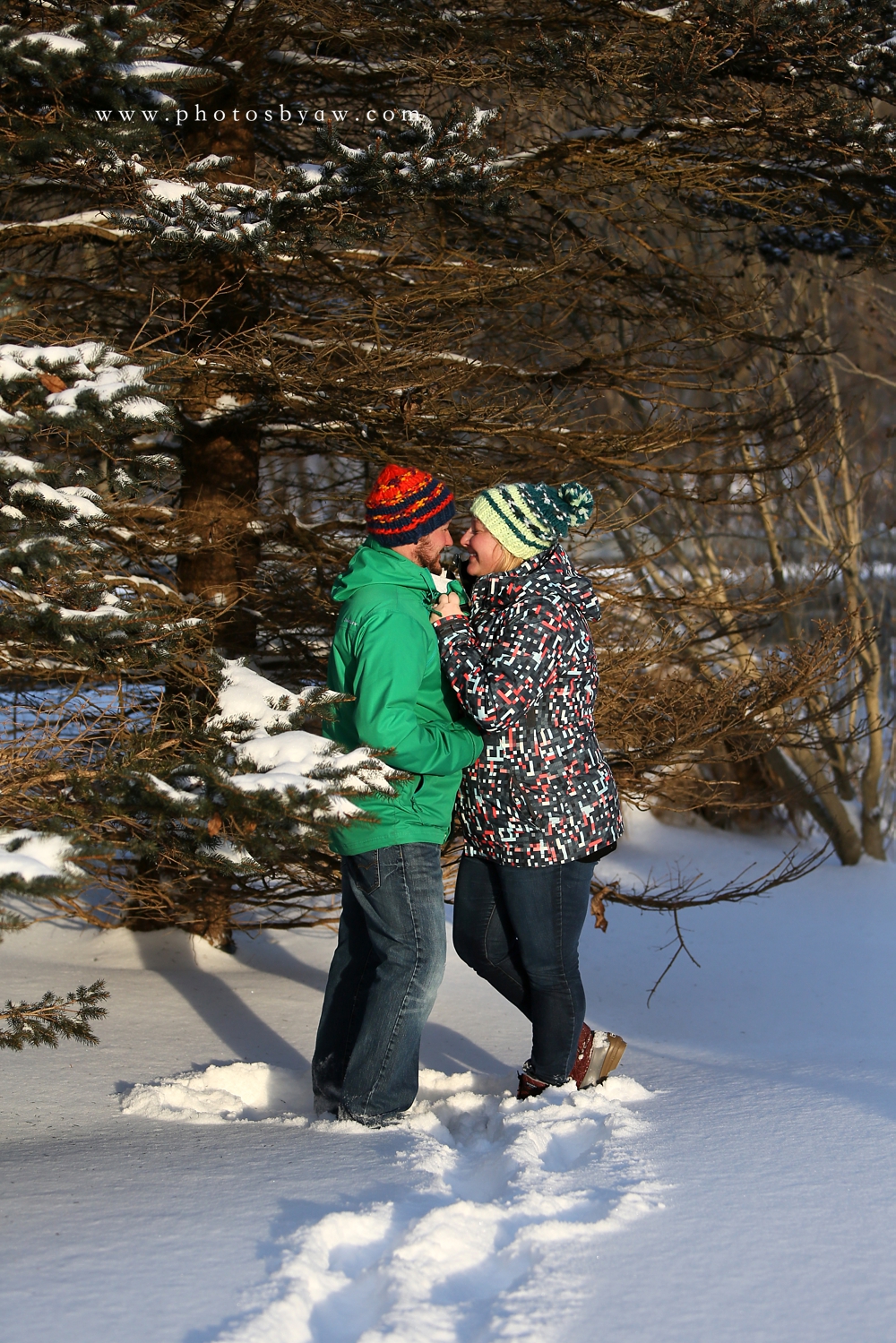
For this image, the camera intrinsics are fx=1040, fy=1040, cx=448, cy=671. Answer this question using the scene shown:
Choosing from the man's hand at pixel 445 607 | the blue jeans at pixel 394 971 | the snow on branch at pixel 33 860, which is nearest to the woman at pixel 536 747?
the man's hand at pixel 445 607

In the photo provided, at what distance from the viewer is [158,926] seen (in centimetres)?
527

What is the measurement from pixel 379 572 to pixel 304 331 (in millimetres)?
1933

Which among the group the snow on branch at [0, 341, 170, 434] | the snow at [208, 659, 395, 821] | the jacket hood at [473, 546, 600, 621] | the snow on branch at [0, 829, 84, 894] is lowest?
the snow on branch at [0, 829, 84, 894]

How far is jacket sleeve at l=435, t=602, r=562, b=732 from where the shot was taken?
2721 millimetres

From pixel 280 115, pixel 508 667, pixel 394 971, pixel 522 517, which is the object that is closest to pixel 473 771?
pixel 508 667

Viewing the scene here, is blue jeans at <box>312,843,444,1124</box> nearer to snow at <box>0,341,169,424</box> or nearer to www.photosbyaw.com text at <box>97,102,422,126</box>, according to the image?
snow at <box>0,341,169,424</box>

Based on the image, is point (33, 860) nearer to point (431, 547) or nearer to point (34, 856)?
point (34, 856)

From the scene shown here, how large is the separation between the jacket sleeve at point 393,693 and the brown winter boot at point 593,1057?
992 mm

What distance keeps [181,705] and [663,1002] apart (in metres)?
3.56

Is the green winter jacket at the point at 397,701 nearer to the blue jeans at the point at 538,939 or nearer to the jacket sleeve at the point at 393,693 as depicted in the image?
the jacket sleeve at the point at 393,693

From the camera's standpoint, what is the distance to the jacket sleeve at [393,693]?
2590 millimetres

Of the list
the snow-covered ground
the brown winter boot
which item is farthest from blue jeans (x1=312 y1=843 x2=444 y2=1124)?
the brown winter boot

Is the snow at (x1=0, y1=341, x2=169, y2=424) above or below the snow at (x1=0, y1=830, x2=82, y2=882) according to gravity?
above

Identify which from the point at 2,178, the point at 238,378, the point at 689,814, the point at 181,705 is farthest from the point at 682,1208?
the point at 689,814
